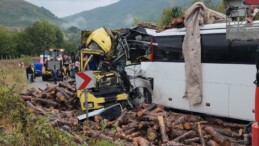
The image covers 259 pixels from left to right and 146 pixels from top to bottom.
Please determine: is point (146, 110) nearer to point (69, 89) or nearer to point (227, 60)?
point (227, 60)

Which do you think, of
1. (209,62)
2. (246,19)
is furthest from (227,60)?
(246,19)

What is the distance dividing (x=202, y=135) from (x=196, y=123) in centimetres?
67

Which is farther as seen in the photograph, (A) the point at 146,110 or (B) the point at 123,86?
(B) the point at 123,86

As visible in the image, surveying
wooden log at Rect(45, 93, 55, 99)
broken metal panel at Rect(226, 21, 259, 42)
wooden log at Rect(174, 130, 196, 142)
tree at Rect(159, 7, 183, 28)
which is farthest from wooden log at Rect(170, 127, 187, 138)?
tree at Rect(159, 7, 183, 28)

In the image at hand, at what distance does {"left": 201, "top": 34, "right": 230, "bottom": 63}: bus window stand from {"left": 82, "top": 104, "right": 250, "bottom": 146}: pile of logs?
1610 millimetres

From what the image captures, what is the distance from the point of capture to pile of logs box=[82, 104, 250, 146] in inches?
378

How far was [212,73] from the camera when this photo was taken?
11.0m

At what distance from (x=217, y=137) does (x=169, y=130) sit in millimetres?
1308

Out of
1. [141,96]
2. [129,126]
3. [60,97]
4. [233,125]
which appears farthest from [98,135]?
[60,97]

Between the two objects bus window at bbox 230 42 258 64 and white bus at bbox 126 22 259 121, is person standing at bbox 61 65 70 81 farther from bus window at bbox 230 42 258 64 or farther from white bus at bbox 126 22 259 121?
bus window at bbox 230 42 258 64

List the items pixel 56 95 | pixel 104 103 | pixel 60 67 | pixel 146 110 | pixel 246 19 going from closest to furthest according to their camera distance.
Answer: pixel 246 19
pixel 146 110
pixel 104 103
pixel 56 95
pixel 60 67

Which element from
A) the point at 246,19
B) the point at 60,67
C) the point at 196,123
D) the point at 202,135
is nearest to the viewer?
the point at 246,19

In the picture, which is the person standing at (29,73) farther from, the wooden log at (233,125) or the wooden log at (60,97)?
the wooden log at (233,125)

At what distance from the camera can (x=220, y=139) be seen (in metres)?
9.30
